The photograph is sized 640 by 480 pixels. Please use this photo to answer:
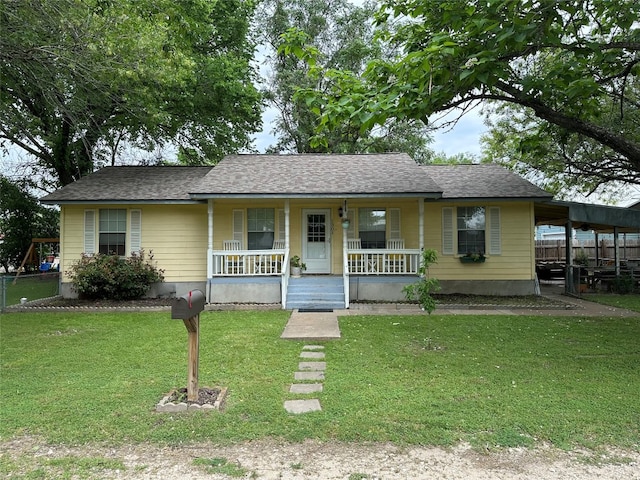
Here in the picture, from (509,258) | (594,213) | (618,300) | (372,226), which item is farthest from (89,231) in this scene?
(618,300)

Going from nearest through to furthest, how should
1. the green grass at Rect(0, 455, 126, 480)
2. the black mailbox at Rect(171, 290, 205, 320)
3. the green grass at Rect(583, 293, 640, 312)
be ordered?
the green grass at Rect(0, 455, 126, 480) → the black mailbox at Rect(171, 290, 205, 320) → the green grass at Rect(583, 293, 640, 312)

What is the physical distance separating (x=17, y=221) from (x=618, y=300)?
76.7 ft

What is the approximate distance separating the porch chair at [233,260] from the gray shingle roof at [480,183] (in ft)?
20.2

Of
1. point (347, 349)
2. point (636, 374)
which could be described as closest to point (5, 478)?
point (347, 349)

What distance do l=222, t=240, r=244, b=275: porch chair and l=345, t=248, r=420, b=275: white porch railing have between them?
3.01m

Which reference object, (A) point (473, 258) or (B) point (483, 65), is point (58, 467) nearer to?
(B) point (483, 65)

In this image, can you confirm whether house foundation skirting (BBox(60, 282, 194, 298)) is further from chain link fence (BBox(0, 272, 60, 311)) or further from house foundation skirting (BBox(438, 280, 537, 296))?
house foundation skirting (BBox(438, 280, 537, 296))

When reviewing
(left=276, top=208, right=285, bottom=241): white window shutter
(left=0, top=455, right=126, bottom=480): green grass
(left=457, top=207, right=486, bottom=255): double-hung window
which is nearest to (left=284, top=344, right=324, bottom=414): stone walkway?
(left=0, top=455, right=126, bottom=480): green grass

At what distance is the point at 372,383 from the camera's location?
4.53 metres

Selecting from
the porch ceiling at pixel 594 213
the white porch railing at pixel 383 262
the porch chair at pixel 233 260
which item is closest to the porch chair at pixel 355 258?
the white porch railing at pixel 383 262

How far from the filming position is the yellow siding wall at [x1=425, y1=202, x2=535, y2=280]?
11.7 metres

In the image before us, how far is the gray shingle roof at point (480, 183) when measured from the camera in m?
11.4

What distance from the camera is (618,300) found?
440 inches

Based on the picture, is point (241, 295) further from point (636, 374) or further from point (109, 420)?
point (636, 374)
